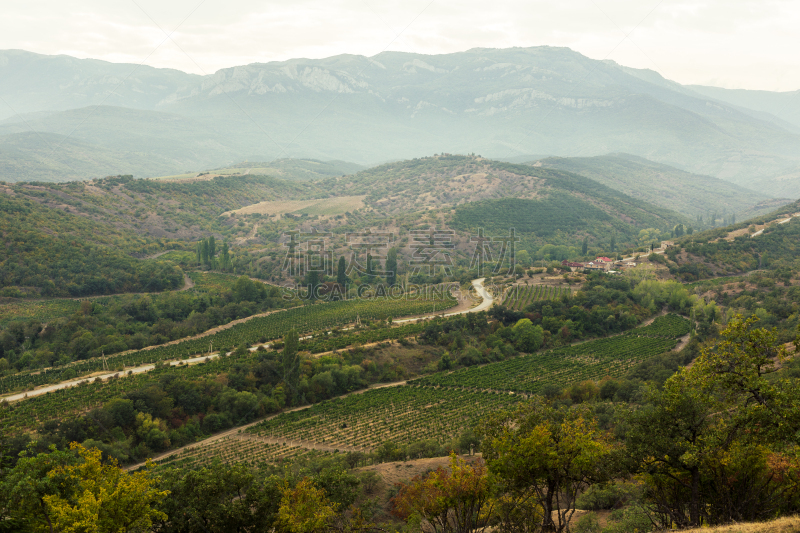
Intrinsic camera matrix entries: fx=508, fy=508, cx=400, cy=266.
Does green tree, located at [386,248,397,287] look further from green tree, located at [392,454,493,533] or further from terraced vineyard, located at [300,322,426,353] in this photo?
green tree, located at [392,454,493,533]

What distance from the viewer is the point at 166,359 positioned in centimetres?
5812

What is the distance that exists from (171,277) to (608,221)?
441 feet

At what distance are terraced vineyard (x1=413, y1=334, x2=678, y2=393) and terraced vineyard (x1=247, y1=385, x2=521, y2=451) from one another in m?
3.62

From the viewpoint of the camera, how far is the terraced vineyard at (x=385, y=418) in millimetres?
42688

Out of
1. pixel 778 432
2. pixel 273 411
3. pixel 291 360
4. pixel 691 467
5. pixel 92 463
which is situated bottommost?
pixel 273 411

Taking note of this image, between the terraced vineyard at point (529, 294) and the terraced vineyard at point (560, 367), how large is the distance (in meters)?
13.9

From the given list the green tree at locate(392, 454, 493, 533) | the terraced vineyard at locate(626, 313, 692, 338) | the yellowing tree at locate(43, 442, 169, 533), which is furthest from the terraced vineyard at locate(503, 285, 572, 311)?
the yellowing tree at locate(43, 442, 169, 533)

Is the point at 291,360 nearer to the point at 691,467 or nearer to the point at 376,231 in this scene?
the point at 691,467

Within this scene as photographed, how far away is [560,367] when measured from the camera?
61.3 m

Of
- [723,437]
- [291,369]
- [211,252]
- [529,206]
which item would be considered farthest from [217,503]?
[529,206]

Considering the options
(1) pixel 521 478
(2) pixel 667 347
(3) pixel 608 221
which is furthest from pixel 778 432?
(3) pixel 608 221

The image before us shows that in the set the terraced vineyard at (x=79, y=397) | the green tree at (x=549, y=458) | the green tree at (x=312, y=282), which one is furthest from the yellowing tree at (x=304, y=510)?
the green tree at (x=312, y=282)

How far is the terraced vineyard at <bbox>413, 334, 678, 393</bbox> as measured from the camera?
2229 inches

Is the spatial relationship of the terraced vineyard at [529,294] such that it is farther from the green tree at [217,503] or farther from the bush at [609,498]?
the green tree at [217,503]
